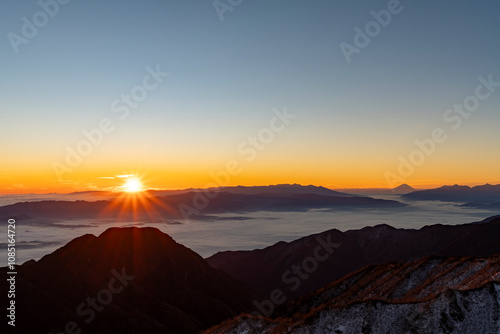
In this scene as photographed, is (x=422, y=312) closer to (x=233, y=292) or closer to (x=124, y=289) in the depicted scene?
(x=124, y=289)

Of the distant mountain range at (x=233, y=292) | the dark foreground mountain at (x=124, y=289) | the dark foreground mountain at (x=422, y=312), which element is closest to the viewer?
the dark foreground mountain at (x=422, y=312)

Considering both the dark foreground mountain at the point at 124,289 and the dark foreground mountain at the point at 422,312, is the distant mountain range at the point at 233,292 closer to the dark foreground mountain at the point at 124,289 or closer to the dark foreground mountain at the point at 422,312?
the dark foreground mountain at the point at 422,312

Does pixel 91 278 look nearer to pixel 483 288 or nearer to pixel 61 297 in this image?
pixel 61 297

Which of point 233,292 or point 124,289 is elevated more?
point 124,289

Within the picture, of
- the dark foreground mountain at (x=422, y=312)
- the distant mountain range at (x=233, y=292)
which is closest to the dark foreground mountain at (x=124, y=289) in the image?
the distant mountain range at (x=233, y=292)

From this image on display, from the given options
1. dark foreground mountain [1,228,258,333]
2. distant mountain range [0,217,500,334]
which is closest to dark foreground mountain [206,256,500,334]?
distant mountain range [0,217,500,334]

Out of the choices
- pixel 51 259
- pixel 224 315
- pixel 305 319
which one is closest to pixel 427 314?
pixel 305 319

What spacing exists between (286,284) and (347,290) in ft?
450

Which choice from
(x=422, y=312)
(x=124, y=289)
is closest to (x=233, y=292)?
(x=124, y=289)

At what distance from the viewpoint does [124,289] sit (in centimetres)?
11712

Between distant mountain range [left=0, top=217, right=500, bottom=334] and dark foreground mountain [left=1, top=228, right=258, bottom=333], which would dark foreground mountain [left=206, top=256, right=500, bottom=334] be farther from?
dark foreground mountain [left=1, top=228, right=258, bottom=333]

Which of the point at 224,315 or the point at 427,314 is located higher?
the point at 427,314

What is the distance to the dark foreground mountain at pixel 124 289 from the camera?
89.9m

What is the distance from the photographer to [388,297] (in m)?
50.1
